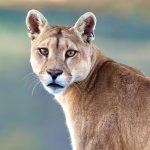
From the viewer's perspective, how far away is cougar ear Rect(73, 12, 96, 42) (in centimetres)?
1182

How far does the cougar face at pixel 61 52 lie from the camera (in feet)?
36.7

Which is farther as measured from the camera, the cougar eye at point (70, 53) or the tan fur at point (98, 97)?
the cougar eye at point (70, 53)

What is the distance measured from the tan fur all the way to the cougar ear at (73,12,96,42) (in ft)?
0.36

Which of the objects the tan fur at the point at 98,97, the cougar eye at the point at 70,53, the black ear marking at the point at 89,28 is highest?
the black ear marking at the point at 89,28

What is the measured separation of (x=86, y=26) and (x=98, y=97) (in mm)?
1223

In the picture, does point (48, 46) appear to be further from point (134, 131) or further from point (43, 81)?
point (134, 131)

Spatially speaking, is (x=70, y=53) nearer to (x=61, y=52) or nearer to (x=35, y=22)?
(x=61, y=52)

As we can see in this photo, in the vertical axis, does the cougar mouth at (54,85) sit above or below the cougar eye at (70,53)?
below

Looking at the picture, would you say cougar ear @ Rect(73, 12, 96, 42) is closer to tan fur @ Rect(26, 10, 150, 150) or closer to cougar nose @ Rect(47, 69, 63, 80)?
tan fur @ Rect(26, 10, 150, 150)

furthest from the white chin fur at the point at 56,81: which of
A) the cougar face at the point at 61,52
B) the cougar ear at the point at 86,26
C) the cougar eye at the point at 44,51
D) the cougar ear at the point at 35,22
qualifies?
the cougar ear at the point at 35,22

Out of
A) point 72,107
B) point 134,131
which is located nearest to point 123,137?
point 134,131

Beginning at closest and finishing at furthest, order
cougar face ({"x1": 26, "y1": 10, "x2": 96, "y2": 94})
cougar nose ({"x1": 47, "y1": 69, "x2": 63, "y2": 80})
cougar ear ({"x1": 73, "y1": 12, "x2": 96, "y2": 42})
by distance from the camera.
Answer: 1. cougar nose ({"x1": 47, "y1": 69, "x2": 63, "y2": 80})
2. cougar face ({"x1": 26, "y1": 10, "x2": 96, "y2": 94})
3. cougar ear ({"x1": 73, "y1": 12, "x2": 96, "y2": 42})

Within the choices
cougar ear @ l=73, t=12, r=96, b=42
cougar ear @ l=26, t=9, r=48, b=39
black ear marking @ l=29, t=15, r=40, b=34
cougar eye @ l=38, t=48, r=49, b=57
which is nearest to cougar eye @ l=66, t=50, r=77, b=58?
cougar eye @ l=38, t=48, r=49, b=57

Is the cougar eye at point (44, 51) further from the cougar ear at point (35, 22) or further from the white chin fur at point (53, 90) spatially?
the cougar ear at point (35, 22)
